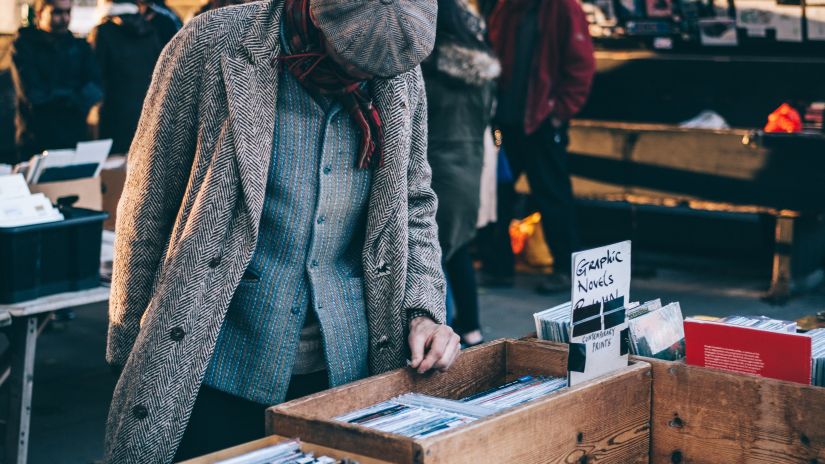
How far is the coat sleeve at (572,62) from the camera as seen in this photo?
7.01m

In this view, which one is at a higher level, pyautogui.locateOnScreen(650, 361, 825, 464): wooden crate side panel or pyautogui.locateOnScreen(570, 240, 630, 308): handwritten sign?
pyautogui.locateOnScreen(570, 240, 630, 308): handwritten sign

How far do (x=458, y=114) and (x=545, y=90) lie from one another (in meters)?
1.68

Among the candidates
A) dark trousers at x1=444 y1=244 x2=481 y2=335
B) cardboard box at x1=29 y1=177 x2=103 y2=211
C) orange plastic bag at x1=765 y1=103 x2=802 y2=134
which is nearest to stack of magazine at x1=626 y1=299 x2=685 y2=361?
dark trousers at x1=444 y1=244 x2=481 y2=335

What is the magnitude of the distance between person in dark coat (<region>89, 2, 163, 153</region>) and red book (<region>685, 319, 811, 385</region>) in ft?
18.9

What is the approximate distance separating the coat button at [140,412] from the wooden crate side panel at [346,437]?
1.10ft

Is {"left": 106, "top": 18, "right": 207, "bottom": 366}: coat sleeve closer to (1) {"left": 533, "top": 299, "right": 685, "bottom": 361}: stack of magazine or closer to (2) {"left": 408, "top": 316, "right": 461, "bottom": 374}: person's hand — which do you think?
(2) {"left": 408, "top": 316, "right": 461, "bottom": 374}: person's hand

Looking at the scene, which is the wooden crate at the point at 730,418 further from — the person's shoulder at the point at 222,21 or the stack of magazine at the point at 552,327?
the person's shoulder at the point at 222,21

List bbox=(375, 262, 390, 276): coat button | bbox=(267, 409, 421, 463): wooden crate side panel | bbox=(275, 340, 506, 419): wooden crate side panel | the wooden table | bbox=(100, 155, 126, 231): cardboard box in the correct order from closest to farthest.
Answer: bbox=(267, 409, 421, 463): wooden crate side panel < bbox=(275, 340, 506, 419): wooden crate side panel < bbox=(375, 262, 390, 276): coat button < the wooden table < bbox=(100, 155, 126, 231): cardboard box

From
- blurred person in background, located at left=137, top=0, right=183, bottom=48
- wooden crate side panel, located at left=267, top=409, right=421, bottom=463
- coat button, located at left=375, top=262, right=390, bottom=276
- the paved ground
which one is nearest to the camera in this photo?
wooden crate side panel, located at left=267, top=409, right=421, bottom=463

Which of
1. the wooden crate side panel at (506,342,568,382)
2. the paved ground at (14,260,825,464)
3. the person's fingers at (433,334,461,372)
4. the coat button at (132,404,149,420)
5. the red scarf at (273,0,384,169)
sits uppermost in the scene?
the red scarf at (273,0,384,169)

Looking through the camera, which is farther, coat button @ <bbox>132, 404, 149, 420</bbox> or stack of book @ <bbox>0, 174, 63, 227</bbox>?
stack of book @ <bbox>0, 174, 63, 227</bbox>

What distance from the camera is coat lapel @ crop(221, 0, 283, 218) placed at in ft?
7.44

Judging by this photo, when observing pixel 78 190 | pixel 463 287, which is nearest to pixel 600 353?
pixel 463 287

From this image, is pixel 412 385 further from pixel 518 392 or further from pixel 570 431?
pixel 570 431
